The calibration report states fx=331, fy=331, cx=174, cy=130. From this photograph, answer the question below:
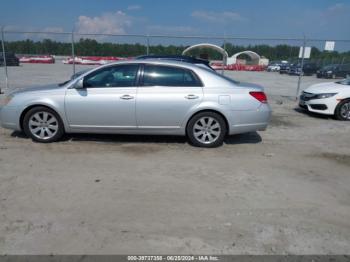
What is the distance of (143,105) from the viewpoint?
5855mm

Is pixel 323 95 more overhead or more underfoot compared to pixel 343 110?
more overhead

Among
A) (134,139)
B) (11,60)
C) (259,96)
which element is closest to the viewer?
(259,96)

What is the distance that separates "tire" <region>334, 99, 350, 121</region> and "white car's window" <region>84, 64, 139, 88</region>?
6104 millimetres

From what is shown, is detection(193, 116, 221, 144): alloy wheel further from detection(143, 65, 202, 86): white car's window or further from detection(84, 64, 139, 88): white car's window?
detection(84, 64, 139, 88): white car's window

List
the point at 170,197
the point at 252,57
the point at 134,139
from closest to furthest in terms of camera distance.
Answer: the point at 170,197 < the point at 134,139 < the point at 252,57

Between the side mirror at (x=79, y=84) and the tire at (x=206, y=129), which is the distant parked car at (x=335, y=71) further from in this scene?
the side mirror at (x=79, y=84)

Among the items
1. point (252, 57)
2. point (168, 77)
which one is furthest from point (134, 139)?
point (252, 57)

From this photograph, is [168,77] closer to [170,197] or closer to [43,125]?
[43,125]

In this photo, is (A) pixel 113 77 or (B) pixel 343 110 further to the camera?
(B) pixel 343 110

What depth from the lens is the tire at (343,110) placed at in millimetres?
9109

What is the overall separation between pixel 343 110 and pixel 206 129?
16.8 ft

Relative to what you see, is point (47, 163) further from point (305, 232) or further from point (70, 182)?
point (305, 232)

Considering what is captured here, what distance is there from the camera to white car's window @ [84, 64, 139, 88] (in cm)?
594

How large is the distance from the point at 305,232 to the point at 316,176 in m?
1.80
